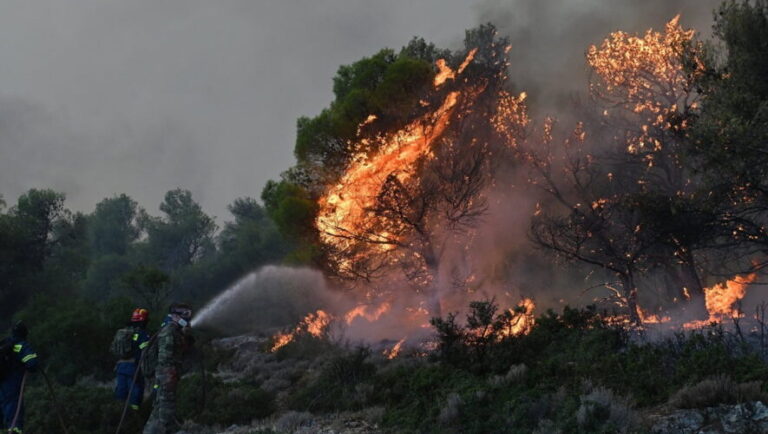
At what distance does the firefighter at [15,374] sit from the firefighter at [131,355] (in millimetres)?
1426

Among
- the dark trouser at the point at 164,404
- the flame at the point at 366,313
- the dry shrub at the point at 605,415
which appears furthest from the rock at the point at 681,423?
the flame at the point at 366,313

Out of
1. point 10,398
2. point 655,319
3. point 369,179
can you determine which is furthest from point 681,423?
point 369,179

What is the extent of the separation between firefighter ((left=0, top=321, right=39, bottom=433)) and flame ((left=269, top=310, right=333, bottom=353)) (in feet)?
44.6

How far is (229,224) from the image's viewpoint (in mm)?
77438

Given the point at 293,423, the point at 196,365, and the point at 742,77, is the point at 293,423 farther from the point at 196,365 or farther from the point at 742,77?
the point at 742,77

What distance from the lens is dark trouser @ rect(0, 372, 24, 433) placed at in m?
8.46

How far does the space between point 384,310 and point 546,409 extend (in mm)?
20041

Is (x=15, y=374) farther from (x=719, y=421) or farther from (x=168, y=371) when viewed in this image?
(x=719, y=421)

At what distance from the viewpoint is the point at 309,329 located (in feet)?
82.3

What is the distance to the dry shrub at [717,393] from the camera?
20.6ft

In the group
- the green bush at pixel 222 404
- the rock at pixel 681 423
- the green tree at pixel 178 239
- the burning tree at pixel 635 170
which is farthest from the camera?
the green tree at pixel 178 239

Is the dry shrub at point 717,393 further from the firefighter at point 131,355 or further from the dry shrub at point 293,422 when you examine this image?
the firefighter at point 131,355

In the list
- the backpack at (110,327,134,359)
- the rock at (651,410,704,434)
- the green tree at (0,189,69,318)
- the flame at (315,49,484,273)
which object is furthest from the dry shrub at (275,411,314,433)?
the green tree at (0,189,69,318)

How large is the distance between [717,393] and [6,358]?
35.2 feet
